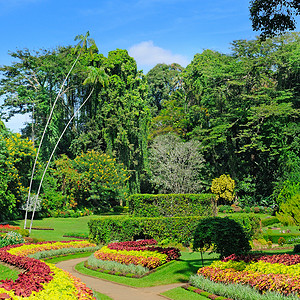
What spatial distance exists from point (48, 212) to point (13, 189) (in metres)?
5.33

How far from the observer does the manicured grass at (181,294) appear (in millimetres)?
10258

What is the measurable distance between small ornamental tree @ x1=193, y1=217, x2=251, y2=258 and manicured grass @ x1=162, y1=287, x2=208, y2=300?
248 cm

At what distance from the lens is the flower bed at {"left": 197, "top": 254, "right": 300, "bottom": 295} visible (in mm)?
9125

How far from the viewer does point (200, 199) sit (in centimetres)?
2388

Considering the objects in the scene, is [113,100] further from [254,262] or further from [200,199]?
[254,262]

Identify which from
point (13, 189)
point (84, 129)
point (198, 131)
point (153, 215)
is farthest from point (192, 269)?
point (84, 129)

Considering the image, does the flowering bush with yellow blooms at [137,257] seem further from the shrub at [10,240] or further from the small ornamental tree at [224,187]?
the small ornamental tree at [224,187]

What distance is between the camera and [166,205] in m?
23.6

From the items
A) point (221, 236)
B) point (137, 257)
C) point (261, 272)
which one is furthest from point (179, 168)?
point (261, 272)

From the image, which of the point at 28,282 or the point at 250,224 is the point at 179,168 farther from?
the point at 28,282

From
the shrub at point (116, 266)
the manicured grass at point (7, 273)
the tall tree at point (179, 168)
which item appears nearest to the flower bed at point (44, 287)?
the manicured grass at point (7, 273)

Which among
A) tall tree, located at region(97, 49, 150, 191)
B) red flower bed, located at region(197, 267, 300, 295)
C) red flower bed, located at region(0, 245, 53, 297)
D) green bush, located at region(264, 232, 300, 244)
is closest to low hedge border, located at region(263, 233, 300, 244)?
green bush, located at region(264, 232, 300, 244)

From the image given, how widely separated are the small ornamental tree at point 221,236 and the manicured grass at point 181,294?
2485 millimetres

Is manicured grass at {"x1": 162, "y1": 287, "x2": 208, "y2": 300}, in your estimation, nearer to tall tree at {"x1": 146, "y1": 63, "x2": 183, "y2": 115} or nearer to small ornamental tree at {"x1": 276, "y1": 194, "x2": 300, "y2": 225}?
small ornamental tree at {"x1": 276, "y1": 194, "x2": 300, "y2": 225}
